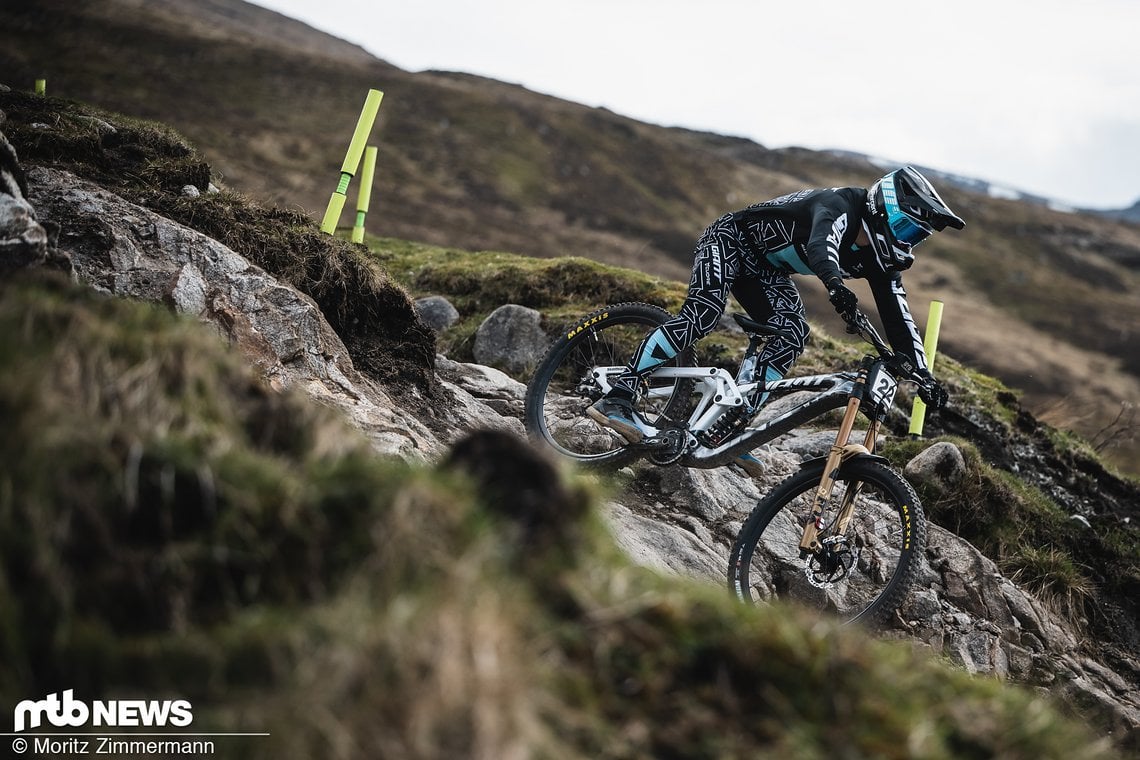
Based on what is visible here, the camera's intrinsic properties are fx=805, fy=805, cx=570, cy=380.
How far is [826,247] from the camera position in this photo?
693 cm

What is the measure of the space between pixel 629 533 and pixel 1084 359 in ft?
202

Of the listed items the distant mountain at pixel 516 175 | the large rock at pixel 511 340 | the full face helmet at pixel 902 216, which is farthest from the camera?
the distant mountain at pixel 516 175

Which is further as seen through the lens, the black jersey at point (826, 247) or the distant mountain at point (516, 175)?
the distant mountain at point (516, 175)

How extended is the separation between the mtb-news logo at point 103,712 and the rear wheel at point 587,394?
5776 millimetres

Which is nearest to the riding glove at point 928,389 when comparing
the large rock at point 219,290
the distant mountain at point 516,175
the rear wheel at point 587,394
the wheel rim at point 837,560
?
the wheel rim at point 837,560

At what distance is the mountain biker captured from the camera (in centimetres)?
702

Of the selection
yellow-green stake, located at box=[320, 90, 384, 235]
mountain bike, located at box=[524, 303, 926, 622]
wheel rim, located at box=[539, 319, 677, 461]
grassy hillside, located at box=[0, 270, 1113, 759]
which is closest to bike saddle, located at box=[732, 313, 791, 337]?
mountain bike, located at box=[524, 303, 926, 622]

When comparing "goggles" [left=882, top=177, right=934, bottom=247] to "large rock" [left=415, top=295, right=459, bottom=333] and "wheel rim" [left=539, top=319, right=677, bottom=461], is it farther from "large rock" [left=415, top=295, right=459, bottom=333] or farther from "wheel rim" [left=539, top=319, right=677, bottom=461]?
"large rock" [left=415, top=295, right=459, bottom=333]

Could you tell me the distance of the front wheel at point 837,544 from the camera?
634cm

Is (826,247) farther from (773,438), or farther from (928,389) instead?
(773,438)

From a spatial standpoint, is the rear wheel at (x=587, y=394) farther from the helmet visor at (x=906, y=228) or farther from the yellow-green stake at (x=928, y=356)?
the yellow-green stake at (x=928, y=356)

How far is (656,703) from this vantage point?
2760 millimetres

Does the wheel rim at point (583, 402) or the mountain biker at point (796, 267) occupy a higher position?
the mountain biker at point (796, 267)

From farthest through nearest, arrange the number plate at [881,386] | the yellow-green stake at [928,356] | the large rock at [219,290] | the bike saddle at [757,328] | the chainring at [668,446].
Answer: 1. the yellow-green stake at [928,356]
2. the bike saddle at [757,328]
3. the chainring at [668,446]
4. the number plate at [881,386]
5. the large rock at [219,290]
